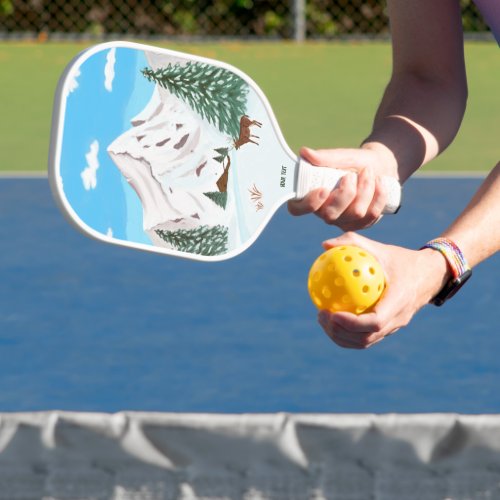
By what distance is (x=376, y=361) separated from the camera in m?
4.59

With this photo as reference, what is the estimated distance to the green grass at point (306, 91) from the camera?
8.02m

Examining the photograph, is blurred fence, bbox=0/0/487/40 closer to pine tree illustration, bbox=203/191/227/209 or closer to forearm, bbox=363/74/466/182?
forearm, bbox=363/74/466/182

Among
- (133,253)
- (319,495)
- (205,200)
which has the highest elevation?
(205,200)

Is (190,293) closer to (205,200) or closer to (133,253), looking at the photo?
(133,253)

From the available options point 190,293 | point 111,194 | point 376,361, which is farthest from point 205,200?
point 190,293

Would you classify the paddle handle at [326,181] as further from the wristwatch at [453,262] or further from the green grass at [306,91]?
the green grass at [306,91]

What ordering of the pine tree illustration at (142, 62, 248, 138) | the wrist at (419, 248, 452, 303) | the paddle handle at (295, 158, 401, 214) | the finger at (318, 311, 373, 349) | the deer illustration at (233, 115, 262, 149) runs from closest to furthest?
the finger at (318, 311, 373, 349)
the wrist at (419, 248, 452, 303)
the paddle handle at (295, 158, 401, 214)
the pine tree illustration at (142, 62, 248, 138)
the deer illustration at (233, 115, 262, 149)

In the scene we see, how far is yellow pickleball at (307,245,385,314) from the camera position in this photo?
2168mm

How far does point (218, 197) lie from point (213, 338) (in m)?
2.25

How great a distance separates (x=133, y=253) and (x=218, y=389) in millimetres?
1699

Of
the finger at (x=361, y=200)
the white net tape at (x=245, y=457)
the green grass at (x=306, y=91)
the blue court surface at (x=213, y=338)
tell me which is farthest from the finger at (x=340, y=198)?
the green grass at (x=306, y=91)

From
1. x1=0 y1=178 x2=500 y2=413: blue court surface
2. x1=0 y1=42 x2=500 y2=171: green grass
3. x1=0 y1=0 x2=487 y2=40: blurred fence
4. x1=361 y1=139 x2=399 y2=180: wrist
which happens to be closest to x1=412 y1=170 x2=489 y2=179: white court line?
x1=0 y1=42 x2=500 y2=171: green grass

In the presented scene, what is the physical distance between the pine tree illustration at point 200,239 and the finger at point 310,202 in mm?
131

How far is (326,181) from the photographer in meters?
2.46
